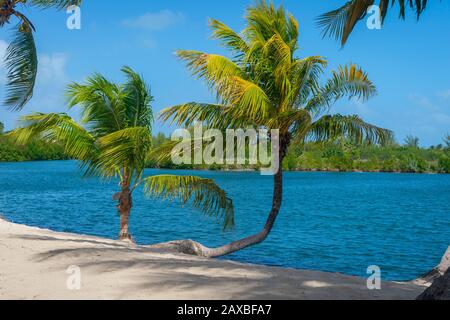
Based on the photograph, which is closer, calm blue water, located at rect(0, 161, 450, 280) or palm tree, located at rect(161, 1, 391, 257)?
palm tree, located at rect(161, 1, 391, 257)

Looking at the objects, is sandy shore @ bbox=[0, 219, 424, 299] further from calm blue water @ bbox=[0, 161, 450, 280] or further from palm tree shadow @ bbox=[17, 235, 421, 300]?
calm blue water @ bbox=[0, 161, 450, 280]

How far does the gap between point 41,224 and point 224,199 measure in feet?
53.1

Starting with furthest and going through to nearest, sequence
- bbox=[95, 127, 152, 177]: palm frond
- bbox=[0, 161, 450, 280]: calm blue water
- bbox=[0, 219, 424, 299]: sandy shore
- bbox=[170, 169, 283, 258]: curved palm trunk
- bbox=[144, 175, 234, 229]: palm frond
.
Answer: bbox=[0, 161, 450, 280]: calm blue water
bbox=[170, 169, 283, 258]: curved palm trunk
bbox=[95, 127, 152, 177]: palm frond
bbox=[144, 175, 234, 229]: palm frond
bbox=[0, 219, 424, 299]: sandy shore

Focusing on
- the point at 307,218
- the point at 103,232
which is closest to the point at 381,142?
the point at 103,232

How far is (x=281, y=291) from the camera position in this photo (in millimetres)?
6801

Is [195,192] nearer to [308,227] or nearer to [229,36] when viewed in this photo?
[229,36]

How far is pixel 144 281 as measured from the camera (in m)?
7.10

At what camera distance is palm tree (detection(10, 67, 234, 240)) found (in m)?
11.9

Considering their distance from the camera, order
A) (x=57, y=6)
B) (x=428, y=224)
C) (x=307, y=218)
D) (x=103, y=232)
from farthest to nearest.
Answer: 1. (x=307, y=218)
2. (x=428, y=224)
3. (x=103, y=232)
4. (x=57, y=6)

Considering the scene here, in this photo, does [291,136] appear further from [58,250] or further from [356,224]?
[356,224]

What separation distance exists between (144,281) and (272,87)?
22.6 ft

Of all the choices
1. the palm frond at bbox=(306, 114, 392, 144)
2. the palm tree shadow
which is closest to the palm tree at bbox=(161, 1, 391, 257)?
the palm frond at bbox=(306, 114, 392, 144)

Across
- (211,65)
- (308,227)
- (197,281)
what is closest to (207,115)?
(211,65)

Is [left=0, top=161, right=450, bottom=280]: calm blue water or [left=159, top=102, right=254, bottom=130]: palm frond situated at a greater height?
[left=159, top=102, right=254, bottom=130]: palm frond
